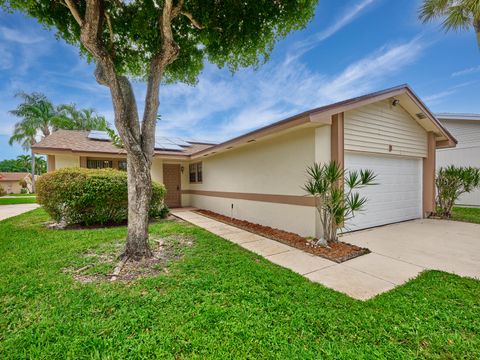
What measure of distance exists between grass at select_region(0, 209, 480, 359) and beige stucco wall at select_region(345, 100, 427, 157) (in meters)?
3.97

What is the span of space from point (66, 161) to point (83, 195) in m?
5.13

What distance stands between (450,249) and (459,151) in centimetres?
1087

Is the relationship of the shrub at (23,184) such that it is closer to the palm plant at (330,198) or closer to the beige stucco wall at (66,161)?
the beige stucco wall at (66,161)

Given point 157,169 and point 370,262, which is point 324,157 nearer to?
point 370,262

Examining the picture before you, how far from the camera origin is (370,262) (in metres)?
4.29

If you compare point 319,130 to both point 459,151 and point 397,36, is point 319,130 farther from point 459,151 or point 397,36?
point 459,151

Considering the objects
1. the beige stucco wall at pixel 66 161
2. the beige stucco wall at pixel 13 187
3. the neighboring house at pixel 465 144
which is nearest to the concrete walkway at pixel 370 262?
the neighboring house at pixel 465 144

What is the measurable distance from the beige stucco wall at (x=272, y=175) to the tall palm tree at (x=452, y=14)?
887 cm

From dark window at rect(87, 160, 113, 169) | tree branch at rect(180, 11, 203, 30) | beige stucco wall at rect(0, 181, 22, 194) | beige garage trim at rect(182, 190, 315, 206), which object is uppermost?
tree branch at rect(180, 11, 203, 30)

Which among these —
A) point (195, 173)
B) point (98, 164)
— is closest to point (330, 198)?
point (195, 173)

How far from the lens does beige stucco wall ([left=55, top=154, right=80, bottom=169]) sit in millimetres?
10461

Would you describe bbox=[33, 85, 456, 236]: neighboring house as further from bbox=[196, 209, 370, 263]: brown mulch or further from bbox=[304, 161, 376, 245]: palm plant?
bbox=[304, 161, 376, 245]: palm plant

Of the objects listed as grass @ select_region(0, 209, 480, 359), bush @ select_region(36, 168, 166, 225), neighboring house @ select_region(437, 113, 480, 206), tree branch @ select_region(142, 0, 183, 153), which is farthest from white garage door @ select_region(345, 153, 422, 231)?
bush @ select_region(36, 168, 166, 225)

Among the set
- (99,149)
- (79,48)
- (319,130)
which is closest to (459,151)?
(319,130)
